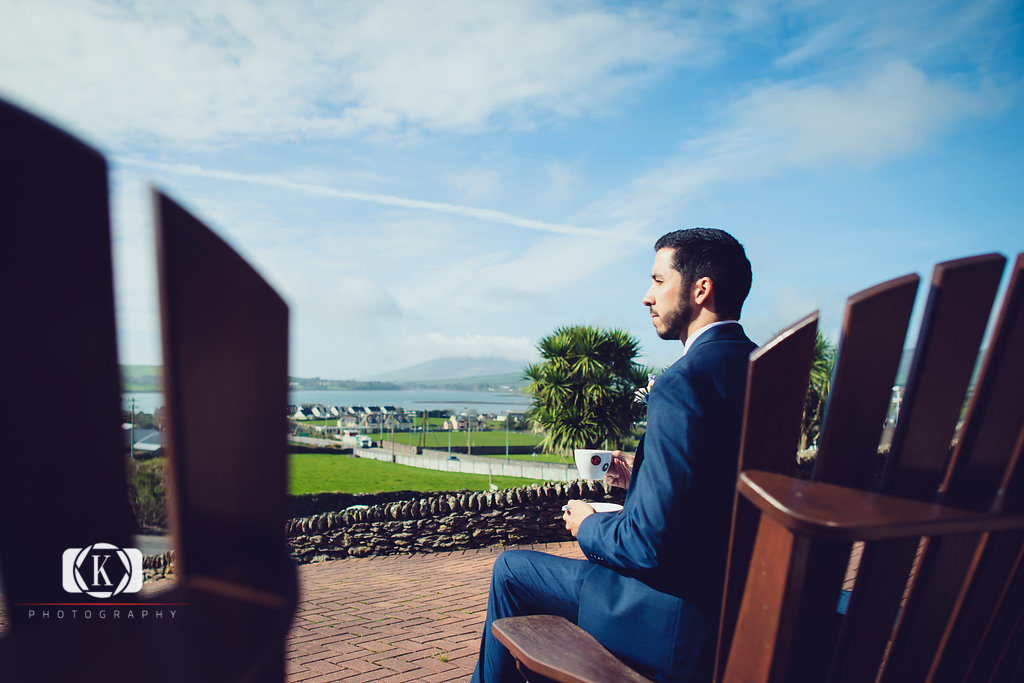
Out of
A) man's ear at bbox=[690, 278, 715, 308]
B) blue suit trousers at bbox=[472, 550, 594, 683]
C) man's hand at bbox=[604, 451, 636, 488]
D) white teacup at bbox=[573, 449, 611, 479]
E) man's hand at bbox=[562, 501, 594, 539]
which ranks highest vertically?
man's ear at bbox=[690, 278, 715, 308]

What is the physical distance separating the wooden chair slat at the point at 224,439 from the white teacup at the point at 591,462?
3658 millimetres

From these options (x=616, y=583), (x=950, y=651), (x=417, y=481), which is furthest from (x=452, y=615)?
(x=417, y=481)

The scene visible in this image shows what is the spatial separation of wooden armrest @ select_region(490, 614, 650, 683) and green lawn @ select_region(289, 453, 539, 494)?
3837 centimetres

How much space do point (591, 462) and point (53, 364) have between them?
4423 millimetres

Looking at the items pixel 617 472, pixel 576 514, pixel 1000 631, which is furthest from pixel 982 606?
pixel 617 472

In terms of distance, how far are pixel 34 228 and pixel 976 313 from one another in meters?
1.15

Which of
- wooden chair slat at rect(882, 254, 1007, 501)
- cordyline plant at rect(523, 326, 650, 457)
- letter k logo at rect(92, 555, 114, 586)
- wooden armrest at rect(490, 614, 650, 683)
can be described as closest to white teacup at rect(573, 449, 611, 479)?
wooden armrest at rect(490, 614, 650, 683)

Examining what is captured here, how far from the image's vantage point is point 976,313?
947 mm

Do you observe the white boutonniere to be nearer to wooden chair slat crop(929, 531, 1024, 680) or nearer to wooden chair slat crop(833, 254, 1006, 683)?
wooden chair slat crop(833, 254, 1006, 683)

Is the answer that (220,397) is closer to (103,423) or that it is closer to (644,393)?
(103,423)

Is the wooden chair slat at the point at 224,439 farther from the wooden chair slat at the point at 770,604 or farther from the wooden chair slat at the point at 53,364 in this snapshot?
the wooden chair slat at the point at 770,604

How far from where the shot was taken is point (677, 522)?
1.49 meters

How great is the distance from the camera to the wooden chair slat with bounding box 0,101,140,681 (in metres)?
0.49

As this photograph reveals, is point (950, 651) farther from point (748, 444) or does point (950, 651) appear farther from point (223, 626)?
point (223, 626)
